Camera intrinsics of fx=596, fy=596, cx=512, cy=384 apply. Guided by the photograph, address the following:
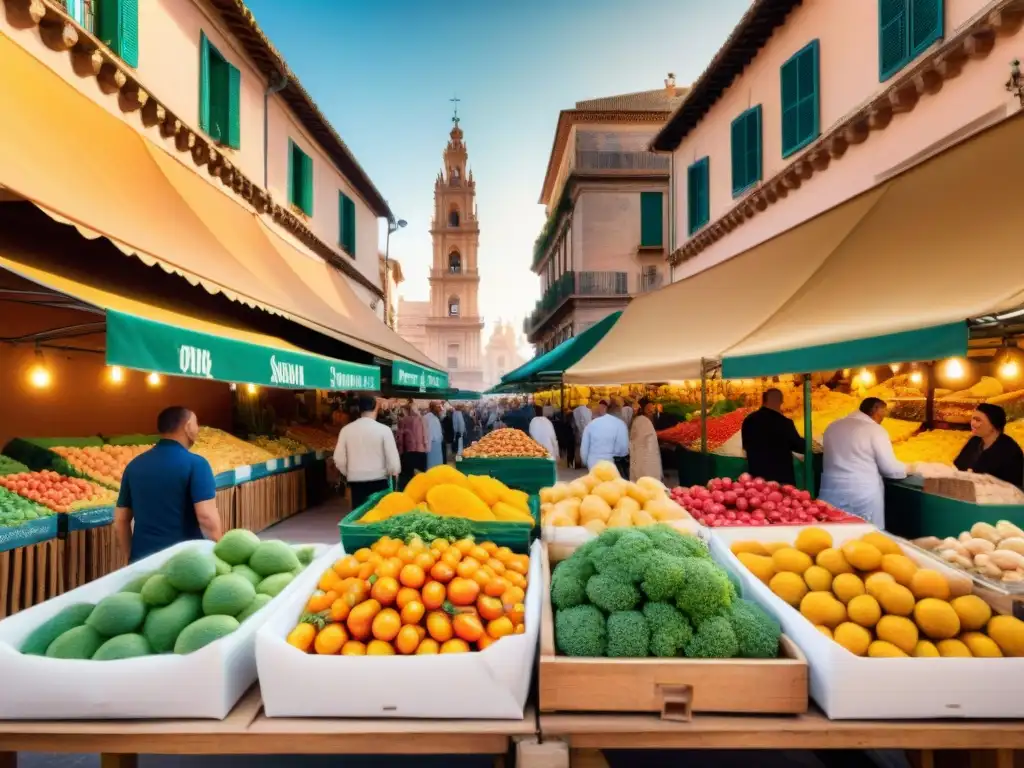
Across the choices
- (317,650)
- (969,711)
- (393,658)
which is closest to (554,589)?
(393,658)

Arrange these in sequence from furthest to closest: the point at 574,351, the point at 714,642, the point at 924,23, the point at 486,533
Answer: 1. the point at 574,351
2. the point at 924,23
3. the point at 486,533
4. the point at 714,642

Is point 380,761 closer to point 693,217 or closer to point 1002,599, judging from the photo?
point 1002,599

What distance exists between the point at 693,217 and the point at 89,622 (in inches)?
572

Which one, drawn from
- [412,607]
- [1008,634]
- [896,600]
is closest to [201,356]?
[412,607]

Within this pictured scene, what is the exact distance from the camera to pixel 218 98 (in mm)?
10016

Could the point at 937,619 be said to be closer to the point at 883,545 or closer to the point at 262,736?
the point at 883,545

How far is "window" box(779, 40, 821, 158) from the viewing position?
9.42m

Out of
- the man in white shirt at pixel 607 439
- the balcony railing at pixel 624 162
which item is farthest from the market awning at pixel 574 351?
the balcony railing at pixel 624 162

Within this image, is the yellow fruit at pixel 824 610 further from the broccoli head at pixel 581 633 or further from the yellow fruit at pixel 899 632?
the broccoli head at pixel 581 633

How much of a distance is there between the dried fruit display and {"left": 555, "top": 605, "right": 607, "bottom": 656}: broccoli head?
6911 mm

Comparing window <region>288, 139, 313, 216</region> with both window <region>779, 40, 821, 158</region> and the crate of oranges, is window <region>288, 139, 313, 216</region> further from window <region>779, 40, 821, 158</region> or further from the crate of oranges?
the crate of oranges

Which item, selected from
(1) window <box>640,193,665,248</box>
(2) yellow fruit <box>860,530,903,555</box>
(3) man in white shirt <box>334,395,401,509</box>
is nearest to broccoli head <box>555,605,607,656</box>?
(2) yellow fruit <box>860,530,903,555</box>

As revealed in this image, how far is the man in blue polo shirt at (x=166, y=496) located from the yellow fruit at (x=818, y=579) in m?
3.32

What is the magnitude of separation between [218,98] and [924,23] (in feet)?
33.7
